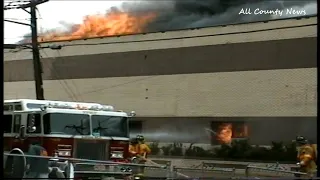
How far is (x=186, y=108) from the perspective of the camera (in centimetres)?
2588

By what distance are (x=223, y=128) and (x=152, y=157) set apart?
346 cm

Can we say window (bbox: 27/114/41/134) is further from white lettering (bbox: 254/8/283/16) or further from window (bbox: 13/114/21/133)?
white lettering (bbox: 254/8/283/16)

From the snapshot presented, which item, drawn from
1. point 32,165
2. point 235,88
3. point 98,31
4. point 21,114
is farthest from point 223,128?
point 32,165

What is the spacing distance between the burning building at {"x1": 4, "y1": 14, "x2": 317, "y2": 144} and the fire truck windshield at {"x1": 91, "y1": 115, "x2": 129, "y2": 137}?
963 cm

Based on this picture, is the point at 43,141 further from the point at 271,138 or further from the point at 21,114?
the point at 271,138

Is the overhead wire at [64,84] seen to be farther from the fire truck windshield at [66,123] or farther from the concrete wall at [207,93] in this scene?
the fire truck windshield at [66,123]

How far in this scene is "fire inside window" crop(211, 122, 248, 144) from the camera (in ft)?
79.8

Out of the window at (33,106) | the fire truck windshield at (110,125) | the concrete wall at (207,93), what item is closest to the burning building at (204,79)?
the concrete wall at (207,93)

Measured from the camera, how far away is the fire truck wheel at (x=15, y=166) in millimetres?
9773

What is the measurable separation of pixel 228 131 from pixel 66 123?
12.0 m

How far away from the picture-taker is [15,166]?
32.4ft

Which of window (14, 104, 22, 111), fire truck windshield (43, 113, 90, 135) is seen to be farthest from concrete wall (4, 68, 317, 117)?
window (14, 104, 22, 111)

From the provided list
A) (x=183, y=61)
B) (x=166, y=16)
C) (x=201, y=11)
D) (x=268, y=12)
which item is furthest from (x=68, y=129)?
(x=166, y=16)

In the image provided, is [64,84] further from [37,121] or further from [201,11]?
[37,121]
